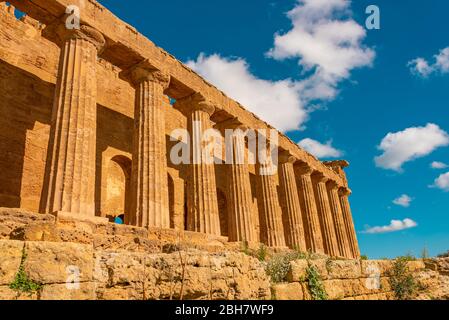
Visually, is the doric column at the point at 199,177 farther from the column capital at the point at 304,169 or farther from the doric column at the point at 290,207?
the column capital at the point at 304,169

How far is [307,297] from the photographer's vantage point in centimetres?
567

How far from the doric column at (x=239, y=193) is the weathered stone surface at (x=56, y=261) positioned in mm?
10428

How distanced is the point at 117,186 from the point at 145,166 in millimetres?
5055

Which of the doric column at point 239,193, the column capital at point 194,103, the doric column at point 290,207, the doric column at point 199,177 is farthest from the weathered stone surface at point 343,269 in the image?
the doric column at point 290,207

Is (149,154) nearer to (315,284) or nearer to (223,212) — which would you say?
(315,284)

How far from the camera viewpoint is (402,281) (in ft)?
26.8

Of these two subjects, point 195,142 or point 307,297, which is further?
point 195,142

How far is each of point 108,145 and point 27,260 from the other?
1139 cm

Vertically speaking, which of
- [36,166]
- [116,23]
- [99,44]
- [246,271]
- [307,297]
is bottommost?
Result: [307,297]

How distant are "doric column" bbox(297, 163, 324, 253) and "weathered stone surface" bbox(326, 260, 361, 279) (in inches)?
488

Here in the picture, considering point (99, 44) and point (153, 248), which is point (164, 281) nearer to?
Answer: point (153, 248)

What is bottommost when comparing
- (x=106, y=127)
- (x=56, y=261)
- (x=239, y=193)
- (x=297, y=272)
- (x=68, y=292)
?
(x=68, y=292)

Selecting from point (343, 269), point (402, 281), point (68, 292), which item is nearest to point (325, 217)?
point (402, 281)
